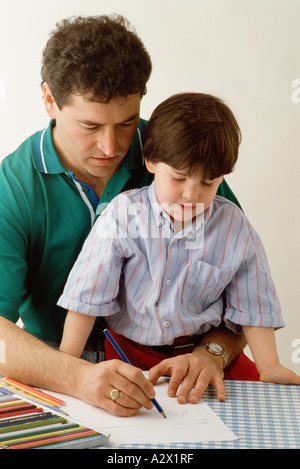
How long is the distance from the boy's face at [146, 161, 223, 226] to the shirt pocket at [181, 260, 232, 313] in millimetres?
125

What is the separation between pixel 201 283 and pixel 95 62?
Result: 1.97ft

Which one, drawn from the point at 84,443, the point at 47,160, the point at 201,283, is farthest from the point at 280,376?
the point at 47,160

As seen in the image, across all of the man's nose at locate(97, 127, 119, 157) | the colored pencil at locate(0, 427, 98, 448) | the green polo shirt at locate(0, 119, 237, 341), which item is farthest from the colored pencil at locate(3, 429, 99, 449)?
the man's nose at locate(97, 127, 119, 157)

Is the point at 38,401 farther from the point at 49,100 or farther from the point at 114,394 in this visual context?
the point at 49,100

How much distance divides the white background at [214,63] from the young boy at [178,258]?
1.49m

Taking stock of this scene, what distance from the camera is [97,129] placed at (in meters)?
1.64

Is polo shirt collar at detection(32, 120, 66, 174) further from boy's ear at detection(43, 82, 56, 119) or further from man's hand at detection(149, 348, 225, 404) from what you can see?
man's hand at detection(149, 348, 225, 404)

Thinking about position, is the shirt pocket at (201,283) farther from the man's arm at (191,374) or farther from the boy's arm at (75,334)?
the boy's arm at (75,334)

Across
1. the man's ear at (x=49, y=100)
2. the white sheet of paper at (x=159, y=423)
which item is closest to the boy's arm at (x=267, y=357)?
the white sheet of paper at (x=159, y=423)

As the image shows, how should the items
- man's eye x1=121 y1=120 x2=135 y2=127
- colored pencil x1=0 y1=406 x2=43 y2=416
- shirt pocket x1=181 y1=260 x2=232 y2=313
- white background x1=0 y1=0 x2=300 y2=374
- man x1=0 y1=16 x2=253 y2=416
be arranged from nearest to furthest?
colored pencil x1=0 y1=406 x2=43 y2=416 < man x1=0 y1=16 x2=253 y2=416 < shirt pocket x1=181 y1=260 x2=232 y2=313 < man's eye x1=121 y1=120 x2=135 y2=127 < white background x1=0 y1=0 x2=300 y2=374

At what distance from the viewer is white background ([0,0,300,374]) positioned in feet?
9.46

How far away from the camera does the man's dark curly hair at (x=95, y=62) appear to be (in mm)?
1564

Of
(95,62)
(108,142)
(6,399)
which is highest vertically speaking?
(95,62)
